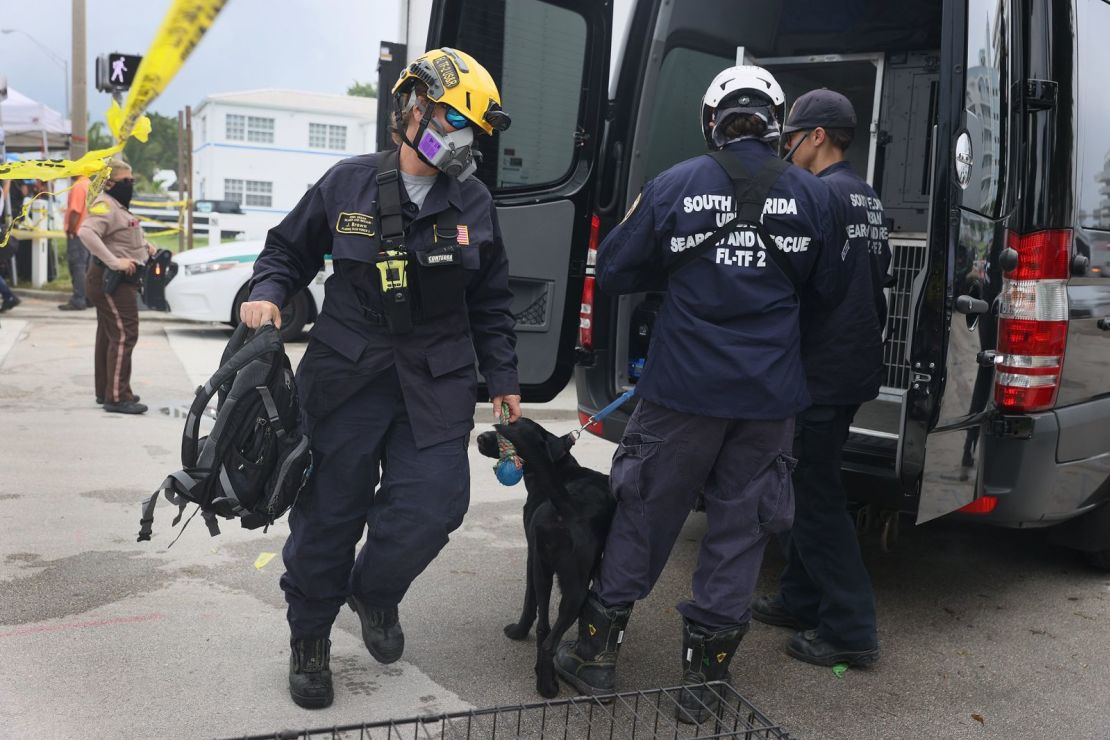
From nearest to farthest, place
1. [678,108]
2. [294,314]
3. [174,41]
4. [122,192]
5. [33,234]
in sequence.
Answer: [174,41] < [678,108] < [122,192] < [294,314] < [33,234]

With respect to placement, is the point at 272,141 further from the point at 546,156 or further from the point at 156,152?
the point at 546,156

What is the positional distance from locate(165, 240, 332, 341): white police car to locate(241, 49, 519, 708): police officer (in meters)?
7.76

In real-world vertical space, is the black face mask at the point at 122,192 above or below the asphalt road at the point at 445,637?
above

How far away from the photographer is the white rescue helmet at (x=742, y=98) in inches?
118

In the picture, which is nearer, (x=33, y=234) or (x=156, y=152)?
(x=33, y=234)

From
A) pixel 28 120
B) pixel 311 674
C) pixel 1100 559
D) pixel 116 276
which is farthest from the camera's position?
pixel 28 120

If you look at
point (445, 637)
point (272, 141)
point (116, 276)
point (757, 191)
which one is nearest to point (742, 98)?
point (757, 191)

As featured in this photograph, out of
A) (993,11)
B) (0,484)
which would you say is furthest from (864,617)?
(0,484)

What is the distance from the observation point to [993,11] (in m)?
3.12

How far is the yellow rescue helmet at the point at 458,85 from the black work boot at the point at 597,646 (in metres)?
1.47

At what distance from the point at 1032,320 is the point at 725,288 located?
3.71 feet

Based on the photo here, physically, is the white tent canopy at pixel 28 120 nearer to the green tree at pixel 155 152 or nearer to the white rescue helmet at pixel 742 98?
the white rescue helmet at pixel 742 98

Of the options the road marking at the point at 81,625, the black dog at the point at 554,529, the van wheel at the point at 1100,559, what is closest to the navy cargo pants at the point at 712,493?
the black dog at the point at 554,529

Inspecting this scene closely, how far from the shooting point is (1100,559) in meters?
4.51
